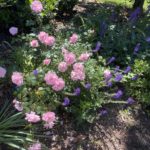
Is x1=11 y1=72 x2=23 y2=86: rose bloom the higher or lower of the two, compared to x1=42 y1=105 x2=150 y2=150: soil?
higher

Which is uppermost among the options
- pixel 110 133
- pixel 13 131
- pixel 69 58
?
pixel 69 58

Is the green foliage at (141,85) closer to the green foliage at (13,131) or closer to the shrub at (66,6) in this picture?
the green foliage at (13,131)

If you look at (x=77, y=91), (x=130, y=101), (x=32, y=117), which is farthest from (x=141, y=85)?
(x=32, y=117)

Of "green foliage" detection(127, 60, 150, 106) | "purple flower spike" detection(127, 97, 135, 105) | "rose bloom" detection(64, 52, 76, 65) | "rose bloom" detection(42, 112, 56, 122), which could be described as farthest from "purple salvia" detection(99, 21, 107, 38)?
"rose bloom" detection(42, 112, 56, 122)

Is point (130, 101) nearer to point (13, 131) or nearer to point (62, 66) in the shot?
point (62, 66)

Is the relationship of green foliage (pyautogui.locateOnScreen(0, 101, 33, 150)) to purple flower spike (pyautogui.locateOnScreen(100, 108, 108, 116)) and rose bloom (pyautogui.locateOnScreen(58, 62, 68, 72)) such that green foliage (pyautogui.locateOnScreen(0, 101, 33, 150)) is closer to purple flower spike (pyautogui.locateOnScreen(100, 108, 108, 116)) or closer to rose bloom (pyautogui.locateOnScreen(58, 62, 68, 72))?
rose bloom (pyautogui.locateOnScreen(58, 62, 68, 72))

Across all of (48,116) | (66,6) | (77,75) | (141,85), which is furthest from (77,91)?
(66,6)

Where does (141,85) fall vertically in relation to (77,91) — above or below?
below

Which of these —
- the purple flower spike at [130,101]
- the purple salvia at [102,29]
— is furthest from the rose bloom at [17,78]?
the purple salvia at [102,29]

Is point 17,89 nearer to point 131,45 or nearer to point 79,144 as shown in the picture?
point 79,144

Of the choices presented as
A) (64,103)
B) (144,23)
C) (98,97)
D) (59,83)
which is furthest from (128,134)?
(144,23)

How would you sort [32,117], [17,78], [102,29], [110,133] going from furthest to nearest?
1. [102,29]
2. [110,133]
3. [17,78]
4. [32,117]

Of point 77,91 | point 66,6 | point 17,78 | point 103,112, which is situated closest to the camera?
point 17,78

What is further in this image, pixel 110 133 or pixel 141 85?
pixel 141 85
